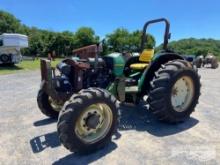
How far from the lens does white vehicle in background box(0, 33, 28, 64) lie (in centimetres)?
2002

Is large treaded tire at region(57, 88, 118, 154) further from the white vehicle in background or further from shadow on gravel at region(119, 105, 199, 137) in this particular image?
the white vehicle in background

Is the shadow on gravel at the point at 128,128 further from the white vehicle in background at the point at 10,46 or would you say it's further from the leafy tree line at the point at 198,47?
the leafy tree line at the point at 198,47

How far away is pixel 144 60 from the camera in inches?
236

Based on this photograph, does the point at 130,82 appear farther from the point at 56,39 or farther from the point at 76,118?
the point at 56,39

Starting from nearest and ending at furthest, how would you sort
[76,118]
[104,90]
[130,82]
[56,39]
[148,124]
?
[76,118] → [104,90] → [148,124] → [130,82] → [56,39]

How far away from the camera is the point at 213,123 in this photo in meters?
5.29

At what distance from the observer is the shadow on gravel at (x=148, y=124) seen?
4812 mm

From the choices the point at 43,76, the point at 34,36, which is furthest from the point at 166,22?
the point at 34,36

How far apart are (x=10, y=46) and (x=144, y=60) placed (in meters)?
16.9

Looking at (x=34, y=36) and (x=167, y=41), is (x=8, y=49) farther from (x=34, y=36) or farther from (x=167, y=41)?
(x=34, y=36)

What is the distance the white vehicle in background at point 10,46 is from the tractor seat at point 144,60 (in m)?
16.5

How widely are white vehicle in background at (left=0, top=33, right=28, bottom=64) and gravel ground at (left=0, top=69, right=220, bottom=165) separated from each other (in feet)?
49.9

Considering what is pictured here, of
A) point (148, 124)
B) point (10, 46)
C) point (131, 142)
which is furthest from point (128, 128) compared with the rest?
point (10, 46)

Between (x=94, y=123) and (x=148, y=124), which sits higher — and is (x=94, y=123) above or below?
above
